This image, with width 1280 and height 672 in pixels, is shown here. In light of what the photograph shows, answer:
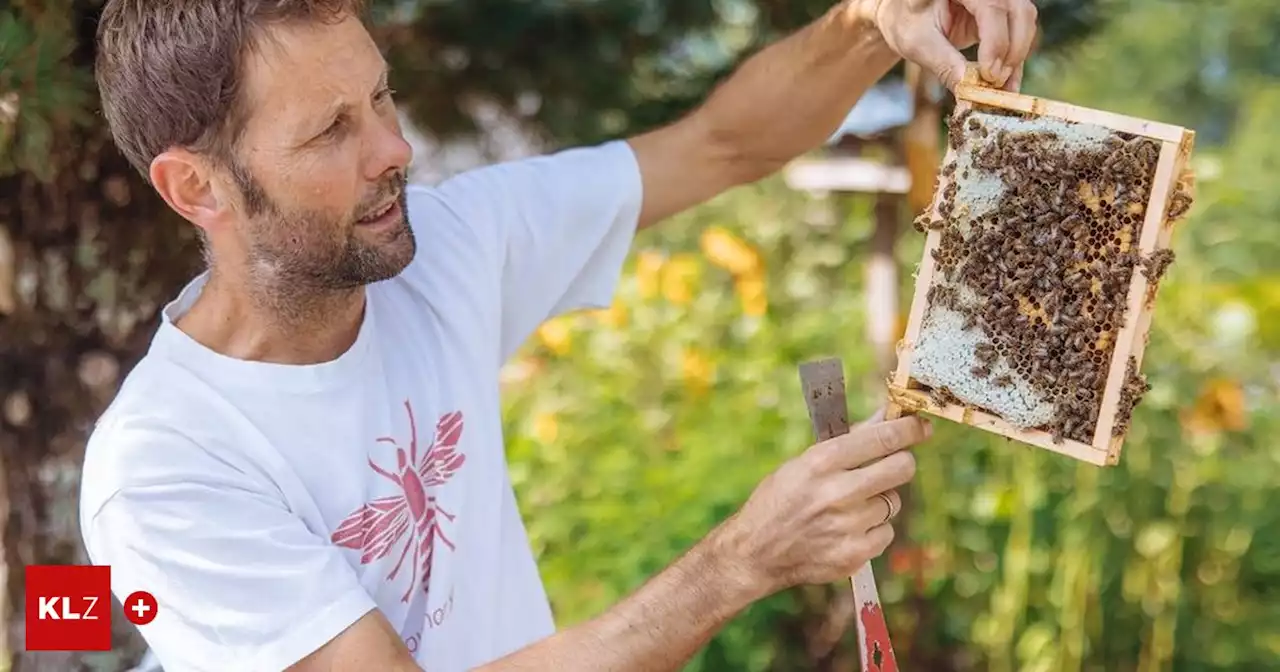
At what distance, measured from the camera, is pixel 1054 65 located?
283 cm

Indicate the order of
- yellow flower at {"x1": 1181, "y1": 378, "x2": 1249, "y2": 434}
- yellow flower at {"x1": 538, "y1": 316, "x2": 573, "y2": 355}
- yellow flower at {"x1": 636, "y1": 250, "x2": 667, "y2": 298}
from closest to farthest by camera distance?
yellow flower at {"x1": 1181, "y1": 378, "x2": 1249, "y2": 434} → yellow flower at {"x1": 538, "y1": 316, "x2": 573, "y2": 355} → yellow flower at {"x1": 636, "y1": 250, "x2": 667, "y2": 298}

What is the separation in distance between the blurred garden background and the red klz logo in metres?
0.05

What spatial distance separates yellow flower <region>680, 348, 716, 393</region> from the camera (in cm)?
388

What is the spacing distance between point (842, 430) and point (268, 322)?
88cm

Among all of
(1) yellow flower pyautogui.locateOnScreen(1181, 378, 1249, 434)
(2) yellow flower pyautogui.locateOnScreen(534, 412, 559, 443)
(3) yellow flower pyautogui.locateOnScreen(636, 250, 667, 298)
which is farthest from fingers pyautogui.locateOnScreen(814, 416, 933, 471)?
(3) yellow flower pyautogui.locateOnScreen(636, 250, 667, 298)

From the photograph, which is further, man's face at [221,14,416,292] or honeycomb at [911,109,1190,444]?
man's face at [221,14,416,292]

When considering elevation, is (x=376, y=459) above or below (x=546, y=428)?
above

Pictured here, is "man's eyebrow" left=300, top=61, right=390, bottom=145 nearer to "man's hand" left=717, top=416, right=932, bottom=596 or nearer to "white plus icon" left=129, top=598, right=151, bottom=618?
"white plus icon" left=129, top=598, right=151, bottom=618

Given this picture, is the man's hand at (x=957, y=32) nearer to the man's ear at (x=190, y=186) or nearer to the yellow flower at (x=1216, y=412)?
the man's ear at (x=190, y=186)

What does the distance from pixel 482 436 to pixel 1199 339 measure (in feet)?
8.67

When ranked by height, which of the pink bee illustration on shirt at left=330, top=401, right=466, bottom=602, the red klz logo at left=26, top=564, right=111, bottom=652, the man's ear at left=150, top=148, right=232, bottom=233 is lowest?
the red klz logo at left=26, top=564, right=111, bottom=652

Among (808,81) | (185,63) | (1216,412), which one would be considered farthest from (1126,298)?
(1216,412)

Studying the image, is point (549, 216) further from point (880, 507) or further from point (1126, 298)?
point (1126, 298)

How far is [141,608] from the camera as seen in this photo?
1662 mm
